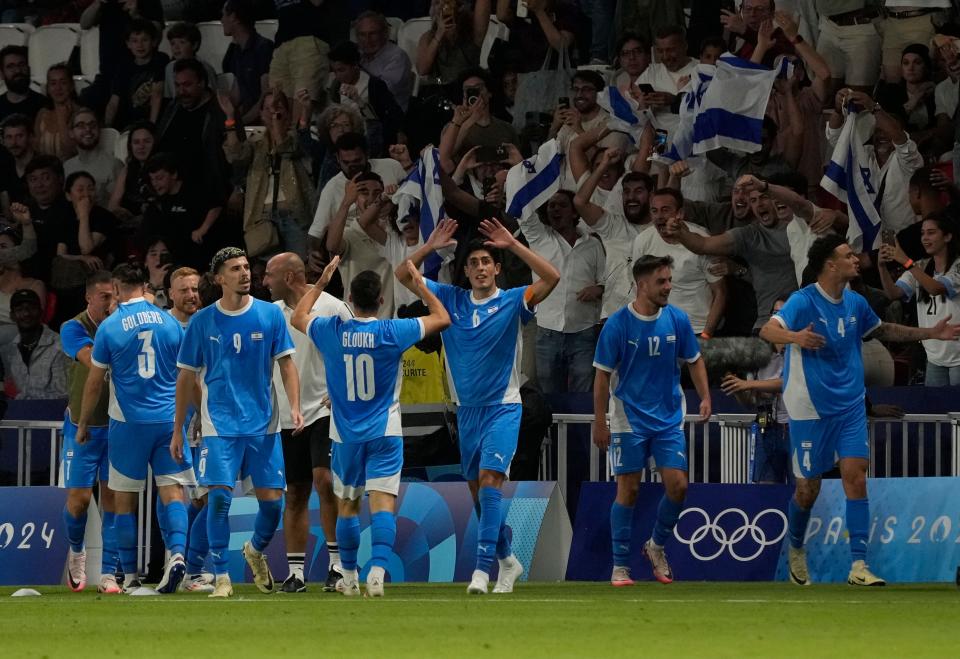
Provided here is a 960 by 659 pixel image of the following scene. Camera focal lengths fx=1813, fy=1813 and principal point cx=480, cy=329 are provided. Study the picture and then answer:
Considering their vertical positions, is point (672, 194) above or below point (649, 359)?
above

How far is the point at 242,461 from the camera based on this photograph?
1326cm

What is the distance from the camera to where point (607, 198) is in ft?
61.5

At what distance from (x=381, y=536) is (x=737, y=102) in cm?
696

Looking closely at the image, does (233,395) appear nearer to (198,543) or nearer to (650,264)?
(198,543)

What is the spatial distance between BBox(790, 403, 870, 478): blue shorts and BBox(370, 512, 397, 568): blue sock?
3.26 m

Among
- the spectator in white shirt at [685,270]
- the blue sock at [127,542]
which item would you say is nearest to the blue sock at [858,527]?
the spectator in white shirt at [685,270]

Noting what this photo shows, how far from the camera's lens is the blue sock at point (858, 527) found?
13.5m

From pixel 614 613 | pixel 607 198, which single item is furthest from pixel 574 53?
pixel 614 613

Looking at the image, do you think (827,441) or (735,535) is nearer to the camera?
(827,441)

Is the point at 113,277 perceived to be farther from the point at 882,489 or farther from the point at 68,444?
the point at 882,489

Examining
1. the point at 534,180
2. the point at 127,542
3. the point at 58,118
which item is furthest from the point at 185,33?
the point at 127,542

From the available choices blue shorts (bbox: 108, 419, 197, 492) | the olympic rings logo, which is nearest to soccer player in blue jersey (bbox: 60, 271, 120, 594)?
blue shorts (bbox: 108, 419, 197, 492)

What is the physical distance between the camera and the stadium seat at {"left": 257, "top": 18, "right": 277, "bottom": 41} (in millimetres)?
24719

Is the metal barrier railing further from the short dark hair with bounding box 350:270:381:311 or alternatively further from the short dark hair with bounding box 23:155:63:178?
the short dark hair with bounding box 23:155:63:178
